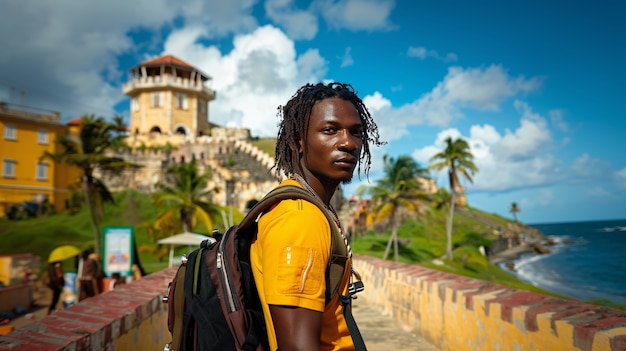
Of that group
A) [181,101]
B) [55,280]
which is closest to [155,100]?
[181,101]

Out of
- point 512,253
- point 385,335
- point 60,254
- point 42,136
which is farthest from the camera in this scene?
point 512,253

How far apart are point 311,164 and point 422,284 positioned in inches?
181

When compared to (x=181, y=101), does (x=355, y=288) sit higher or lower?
lower

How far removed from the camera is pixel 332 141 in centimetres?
170

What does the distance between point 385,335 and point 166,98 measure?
5279 cm

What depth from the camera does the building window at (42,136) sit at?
119ft

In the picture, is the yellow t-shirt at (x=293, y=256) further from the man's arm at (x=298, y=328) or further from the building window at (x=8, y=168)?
the building window at (x=8, y=168)

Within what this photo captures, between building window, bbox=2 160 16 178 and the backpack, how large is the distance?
134 feet

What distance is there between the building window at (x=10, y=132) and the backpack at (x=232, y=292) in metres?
41.2

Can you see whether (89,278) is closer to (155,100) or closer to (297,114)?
(297,114)

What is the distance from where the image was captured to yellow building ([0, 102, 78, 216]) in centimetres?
3450

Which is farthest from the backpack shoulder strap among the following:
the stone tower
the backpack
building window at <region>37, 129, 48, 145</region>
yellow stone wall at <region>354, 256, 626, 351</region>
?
the stone tower

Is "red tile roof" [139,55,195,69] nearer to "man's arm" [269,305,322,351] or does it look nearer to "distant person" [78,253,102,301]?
"distant person" [78,253,102,301]

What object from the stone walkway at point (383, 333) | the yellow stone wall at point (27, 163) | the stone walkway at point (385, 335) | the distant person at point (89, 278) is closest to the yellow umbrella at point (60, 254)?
the distant person at point (89, 278)
